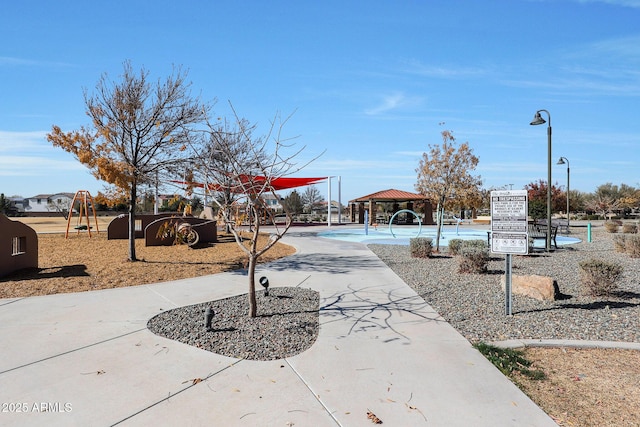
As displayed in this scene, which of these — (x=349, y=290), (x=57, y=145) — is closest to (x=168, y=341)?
(x=349, y=290)

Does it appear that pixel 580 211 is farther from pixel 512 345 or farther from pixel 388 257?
pixel 512 345

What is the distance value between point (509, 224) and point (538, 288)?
181 centimetres

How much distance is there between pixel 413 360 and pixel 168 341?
276 centimetres

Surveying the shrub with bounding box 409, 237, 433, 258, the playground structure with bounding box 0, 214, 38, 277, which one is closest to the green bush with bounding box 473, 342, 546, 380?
the shrub with bounding box 409, 237, 433, 258

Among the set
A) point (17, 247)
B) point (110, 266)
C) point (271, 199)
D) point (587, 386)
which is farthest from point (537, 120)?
point (271, 199)

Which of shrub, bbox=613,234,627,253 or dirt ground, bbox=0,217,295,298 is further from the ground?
shrub, bbox=613,234,627,253

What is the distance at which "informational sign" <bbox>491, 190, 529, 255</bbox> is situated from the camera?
18.0ft

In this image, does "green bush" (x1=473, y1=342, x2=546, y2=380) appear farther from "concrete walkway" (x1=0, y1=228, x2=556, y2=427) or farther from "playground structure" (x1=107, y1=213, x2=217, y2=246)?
"playground structure" (x1=107, y1=213, x2=217, y2=246)

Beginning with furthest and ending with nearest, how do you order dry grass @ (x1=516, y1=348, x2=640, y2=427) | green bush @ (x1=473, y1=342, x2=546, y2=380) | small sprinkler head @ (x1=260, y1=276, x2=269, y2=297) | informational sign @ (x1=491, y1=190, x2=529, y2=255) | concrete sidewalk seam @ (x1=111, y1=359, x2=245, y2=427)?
small sprinkler head @ (x1=260, y1=276, x2=269, y2=297)
informational sign @ (x1=491, y1=190, x2=529, y2=255)
green bush @ (x1=473, y1=342, x2=546, y2=380)
dry grass @ (x1=516, y1=348, x2=640, y2=427)
concrete sidewalk seam @ (x1=111, y1=359, x2=245, y2=427)

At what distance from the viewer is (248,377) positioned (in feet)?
11.7

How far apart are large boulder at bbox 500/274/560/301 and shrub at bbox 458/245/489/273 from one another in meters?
2.02

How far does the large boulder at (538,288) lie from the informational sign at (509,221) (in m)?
1.59

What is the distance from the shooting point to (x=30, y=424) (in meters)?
2.80

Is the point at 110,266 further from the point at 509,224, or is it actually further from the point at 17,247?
the point at 509,224
